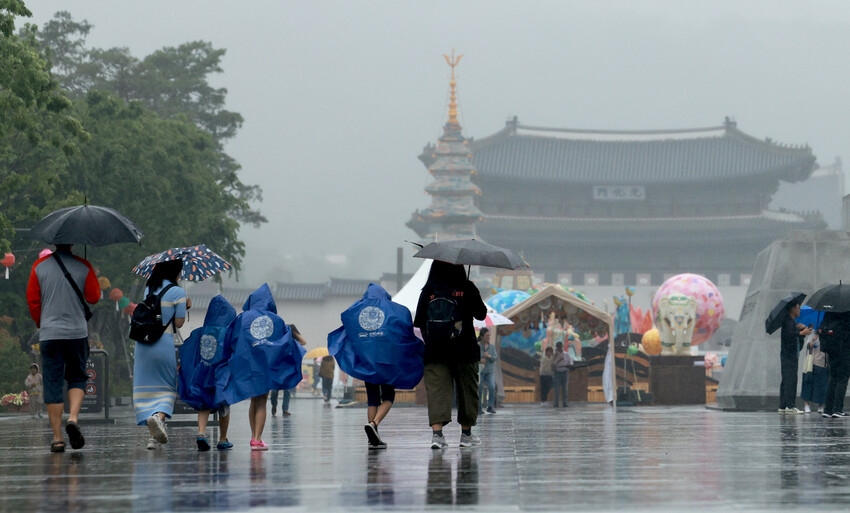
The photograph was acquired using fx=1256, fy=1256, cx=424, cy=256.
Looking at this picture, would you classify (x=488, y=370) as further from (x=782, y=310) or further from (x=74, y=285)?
(x=74, y=285)

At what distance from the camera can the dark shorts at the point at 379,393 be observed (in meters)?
10.4

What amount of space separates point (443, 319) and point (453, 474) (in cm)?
246

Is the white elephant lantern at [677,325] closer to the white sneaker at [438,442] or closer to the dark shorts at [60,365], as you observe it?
the white sneaker at [438,442]

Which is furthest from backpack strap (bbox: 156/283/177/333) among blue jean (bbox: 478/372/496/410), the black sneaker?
blue jean (bbox: 478/372/496/410)

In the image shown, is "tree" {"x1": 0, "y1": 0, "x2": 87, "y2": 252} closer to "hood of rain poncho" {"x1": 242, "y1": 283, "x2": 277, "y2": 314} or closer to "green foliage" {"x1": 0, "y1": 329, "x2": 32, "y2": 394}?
"green foliage" {"x1": 0, "y1": 329, "x2": 32, "y2": 394}

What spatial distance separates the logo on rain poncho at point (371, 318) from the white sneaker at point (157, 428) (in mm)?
1843

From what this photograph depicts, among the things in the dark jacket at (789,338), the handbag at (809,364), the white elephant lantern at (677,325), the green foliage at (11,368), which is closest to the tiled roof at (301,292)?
the white elephant lantern at (677,325)

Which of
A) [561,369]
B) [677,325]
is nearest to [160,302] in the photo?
[561,369]

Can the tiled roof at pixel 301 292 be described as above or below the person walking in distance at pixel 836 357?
above

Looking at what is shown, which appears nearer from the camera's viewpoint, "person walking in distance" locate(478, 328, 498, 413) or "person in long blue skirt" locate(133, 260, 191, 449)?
"person in long blue skirt" locate(133, 260, 191, 449)

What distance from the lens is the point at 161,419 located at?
10.4 m

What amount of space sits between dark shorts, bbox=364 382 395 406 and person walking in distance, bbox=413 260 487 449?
354 mm

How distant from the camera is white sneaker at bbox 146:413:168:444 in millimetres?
10273

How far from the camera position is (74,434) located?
10.1 meters
